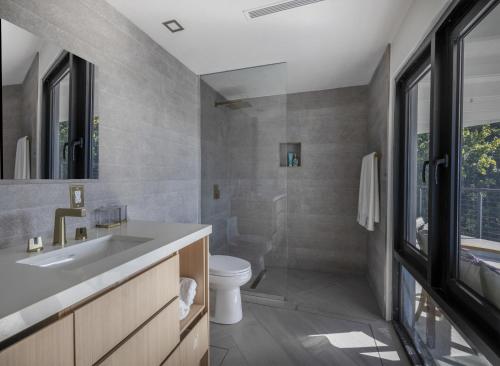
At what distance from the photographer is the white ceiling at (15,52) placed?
108cm

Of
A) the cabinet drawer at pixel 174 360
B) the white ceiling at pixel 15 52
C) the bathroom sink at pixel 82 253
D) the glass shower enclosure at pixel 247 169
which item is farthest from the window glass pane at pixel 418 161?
the white ceiling at pixel 15 52

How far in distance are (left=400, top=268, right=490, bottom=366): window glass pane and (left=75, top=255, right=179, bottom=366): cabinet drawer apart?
1315 millimetres

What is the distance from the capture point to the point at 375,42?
6.82 ft

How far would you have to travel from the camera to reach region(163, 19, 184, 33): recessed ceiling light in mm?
1805

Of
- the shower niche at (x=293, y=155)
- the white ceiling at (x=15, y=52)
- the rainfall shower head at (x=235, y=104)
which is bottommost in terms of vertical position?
the shower niche at (x=293, y=155)

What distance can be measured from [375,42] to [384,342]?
2290 mm

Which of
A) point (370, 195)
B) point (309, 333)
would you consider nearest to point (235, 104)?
point (370, 195)

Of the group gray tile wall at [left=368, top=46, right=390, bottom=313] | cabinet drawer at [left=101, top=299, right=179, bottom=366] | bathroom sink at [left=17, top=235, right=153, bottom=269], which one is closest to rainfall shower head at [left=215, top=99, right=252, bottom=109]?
gray tile wall at [left=368, top=46, right=390, bottom=313]

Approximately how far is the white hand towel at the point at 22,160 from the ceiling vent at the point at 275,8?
1.46 m

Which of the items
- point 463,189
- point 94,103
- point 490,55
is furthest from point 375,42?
point 94,103

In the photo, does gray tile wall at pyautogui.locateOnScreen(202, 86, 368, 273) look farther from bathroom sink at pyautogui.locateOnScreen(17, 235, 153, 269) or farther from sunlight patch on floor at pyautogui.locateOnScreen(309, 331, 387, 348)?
bathroom sink at pyautogui.locateOnScreen(17, 235, 153, 269)

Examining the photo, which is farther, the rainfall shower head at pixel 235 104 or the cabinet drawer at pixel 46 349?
the rainfall shower head at pixel 235 104

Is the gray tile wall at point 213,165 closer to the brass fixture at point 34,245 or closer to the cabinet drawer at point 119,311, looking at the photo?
the cabinet drawer at point 119,311

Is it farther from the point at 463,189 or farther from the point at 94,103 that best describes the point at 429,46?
the point at 94,103
